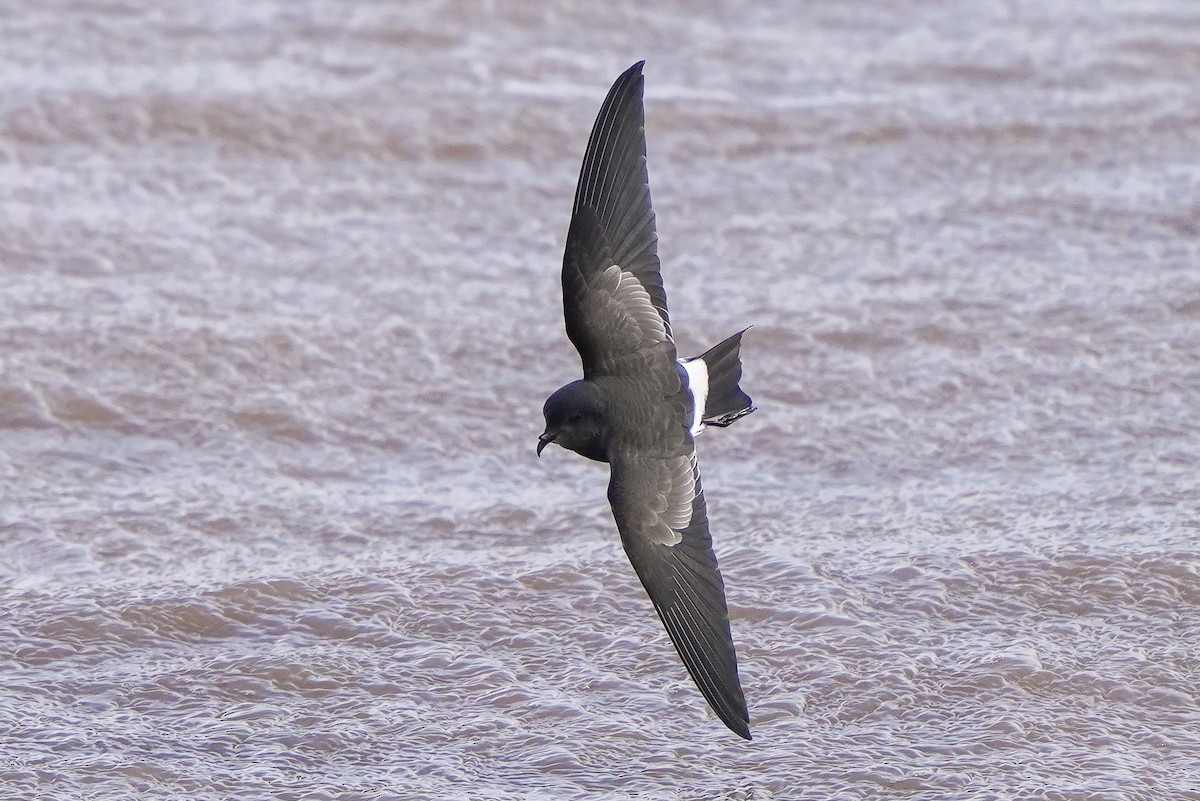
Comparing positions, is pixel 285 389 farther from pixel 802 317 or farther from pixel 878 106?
pixel 878 106

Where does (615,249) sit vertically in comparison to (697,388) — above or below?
above

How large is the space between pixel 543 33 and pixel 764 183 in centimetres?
166

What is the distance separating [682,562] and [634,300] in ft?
1.80

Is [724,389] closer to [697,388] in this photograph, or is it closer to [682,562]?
[697,388]

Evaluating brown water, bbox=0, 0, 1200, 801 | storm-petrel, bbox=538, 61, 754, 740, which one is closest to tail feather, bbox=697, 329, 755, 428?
storm-petrel, bbox=538, 61, 754, 740

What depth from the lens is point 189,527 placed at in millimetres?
4004

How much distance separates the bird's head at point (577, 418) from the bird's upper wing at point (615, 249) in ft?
0.41

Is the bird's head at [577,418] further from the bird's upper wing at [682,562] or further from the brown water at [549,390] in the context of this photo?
the brown water at [549,390]

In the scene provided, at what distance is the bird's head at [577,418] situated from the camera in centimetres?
316

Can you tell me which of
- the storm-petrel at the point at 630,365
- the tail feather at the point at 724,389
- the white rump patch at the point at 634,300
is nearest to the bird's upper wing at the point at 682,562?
the storm-petrel at the point at 630,365

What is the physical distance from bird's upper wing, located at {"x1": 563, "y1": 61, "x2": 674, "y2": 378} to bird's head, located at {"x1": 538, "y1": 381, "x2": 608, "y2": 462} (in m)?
0.13

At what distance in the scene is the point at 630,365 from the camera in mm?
3318

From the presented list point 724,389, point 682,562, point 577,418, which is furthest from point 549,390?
point 682,562

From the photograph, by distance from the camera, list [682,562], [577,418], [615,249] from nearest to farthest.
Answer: [682,562] < [577,418] < [615,249]
